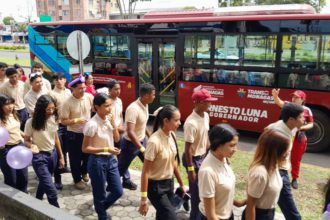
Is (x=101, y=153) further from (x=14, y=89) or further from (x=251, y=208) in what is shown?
(x=14, y=89)

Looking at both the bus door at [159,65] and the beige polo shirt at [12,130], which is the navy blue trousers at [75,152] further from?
the bus door at [159,65]

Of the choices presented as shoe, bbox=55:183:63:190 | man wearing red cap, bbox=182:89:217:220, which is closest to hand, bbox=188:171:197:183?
man wearing red cap, bbox=182:89:217:220

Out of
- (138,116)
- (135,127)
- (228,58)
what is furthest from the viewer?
(228,58)

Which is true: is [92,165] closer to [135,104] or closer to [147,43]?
[135,104]

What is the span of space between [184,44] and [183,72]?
2.17ft

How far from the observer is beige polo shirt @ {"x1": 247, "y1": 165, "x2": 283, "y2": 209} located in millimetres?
2689

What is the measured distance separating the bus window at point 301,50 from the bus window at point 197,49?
169 centimetres

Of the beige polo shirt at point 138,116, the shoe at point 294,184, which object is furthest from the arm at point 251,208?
the shoe at point 294,184

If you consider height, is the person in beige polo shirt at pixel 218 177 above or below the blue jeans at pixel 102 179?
above

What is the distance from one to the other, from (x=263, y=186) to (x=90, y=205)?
8.75 feet

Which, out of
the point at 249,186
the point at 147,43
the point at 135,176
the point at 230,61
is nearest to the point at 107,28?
the point at 147,43

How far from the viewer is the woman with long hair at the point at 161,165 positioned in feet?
10.8

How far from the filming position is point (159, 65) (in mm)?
8984

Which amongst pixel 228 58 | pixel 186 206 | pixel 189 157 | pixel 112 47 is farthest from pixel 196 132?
pixel 112 47
